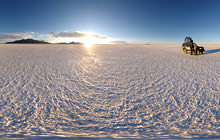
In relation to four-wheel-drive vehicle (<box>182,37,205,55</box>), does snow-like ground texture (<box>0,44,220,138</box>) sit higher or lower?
lower

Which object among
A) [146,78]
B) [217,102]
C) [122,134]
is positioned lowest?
[122,134]

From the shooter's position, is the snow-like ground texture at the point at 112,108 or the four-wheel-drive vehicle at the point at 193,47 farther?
the four-wheel-drive vehicle at the point at 193,47

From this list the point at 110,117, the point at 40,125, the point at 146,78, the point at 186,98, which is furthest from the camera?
the point at 146,78

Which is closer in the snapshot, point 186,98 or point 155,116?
point 155,116

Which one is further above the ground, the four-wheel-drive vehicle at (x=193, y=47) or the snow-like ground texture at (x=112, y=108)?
the four-wheel-drive vehicle at (x=193, y=47)

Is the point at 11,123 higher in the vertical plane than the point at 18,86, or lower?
lower

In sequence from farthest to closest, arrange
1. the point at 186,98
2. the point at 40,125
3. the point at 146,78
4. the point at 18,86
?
the point at 146,78 < the point at 18,86 < the point at 186,98 < the point at 40,125

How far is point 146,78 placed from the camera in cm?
704

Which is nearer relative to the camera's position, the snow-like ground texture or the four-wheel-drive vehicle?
the snow-like ground texture

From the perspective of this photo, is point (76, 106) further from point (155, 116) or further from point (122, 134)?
point (155, 116)

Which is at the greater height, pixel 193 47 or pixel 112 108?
pixel 193 47

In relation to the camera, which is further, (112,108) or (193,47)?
(193,47)

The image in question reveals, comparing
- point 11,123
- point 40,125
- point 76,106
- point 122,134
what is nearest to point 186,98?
point 122,134

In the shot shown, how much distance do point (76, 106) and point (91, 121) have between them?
1082 mm
